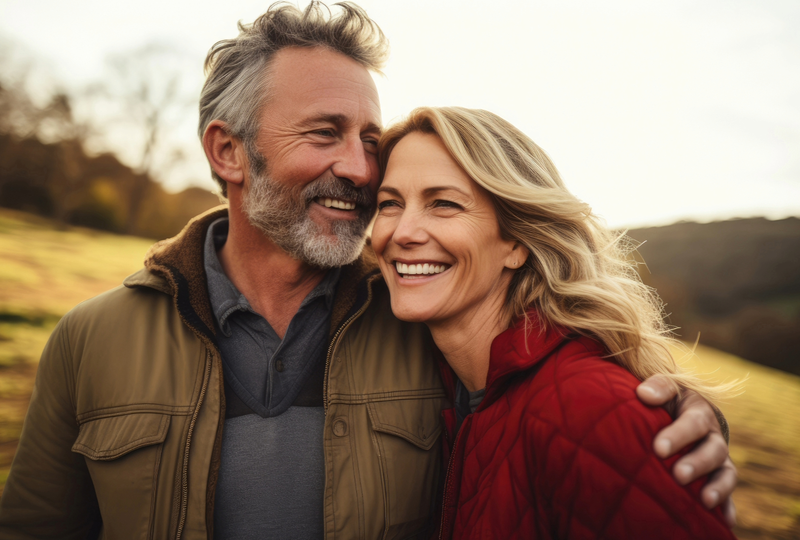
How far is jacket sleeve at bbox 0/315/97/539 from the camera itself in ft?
5.92

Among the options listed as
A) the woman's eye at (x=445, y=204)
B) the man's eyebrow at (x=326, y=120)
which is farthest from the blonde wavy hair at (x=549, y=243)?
the man's eyebrow at (x=326, y=120)

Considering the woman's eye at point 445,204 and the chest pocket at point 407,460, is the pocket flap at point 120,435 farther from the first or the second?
the woman's eye at point 445,204

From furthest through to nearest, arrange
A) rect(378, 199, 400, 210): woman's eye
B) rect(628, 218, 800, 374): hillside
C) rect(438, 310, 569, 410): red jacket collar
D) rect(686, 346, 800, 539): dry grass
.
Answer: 1. rect(628, 218, 800, 374): hillside
2. rect(686, 346, 800, 539): dry grass
3. rect(378, 199, 400, 210): woman's eye
4. rect(438, 310, 569, 410): red jacket collar

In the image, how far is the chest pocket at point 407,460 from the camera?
179 cm

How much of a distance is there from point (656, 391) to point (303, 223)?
1.62m

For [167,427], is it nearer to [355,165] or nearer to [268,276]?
[268,276]

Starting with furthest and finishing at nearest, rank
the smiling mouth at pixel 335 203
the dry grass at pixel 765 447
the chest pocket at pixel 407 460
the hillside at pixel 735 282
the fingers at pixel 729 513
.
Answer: the hillside at pixel 735 282 → the dry grass at pixel 765 447 → the smiling mouth at pixel 335 203 → the chest pocket at pixel 407 460 → the fingers at pixel 729 513

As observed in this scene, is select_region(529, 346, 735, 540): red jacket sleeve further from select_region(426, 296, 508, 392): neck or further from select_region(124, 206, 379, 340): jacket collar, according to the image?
select_region(124, 206, 379, 340): jacket collar

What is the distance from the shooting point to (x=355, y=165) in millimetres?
2145

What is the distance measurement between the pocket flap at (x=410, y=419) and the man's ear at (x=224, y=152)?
1423 millimetres

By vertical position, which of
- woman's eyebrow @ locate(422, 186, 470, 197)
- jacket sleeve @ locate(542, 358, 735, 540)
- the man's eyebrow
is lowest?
jacket sleeve @ locate(542, 358, 735, 540)

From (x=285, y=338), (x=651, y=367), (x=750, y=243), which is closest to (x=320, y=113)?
(x=285, y=338)

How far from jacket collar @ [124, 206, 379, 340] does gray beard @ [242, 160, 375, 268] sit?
14cm

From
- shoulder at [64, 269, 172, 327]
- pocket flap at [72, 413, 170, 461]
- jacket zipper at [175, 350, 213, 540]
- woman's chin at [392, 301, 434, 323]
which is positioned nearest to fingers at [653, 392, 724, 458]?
woman's chin at [392, 301, 434, 323]
